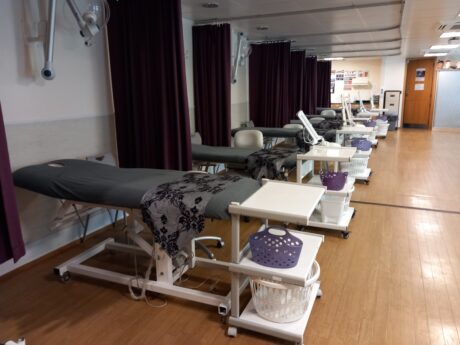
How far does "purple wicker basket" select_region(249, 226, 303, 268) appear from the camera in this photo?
1.84 m

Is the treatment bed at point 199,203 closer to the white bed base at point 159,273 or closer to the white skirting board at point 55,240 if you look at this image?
the white bed base at point 159,273

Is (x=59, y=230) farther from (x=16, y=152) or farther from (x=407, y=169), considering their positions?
(x=407, y=169)

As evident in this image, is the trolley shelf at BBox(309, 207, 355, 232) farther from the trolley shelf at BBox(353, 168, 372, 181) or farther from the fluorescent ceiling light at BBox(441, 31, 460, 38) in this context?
the fluorescent ceiling light at BBox(441, 31, 460, 38)

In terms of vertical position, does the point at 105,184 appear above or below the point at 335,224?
above

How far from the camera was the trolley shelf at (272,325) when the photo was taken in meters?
1.84

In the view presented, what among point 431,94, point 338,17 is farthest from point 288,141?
point 431,94

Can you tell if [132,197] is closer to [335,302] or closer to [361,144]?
[335,302]

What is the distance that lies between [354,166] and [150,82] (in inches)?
119

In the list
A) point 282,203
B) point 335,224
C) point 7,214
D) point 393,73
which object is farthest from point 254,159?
point 393,73

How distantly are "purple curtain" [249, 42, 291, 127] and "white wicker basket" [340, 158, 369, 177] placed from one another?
2.08 m

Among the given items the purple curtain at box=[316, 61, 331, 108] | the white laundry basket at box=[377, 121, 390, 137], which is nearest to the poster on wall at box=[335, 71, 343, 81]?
the purple curtain at box=[316, 61, 331, 108]

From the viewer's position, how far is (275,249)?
1.85 meters

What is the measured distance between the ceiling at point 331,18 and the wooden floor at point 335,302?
246 cm

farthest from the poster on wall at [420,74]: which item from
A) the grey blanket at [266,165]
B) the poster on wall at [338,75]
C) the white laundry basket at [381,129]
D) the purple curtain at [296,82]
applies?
the grey blanket at [266,165]
